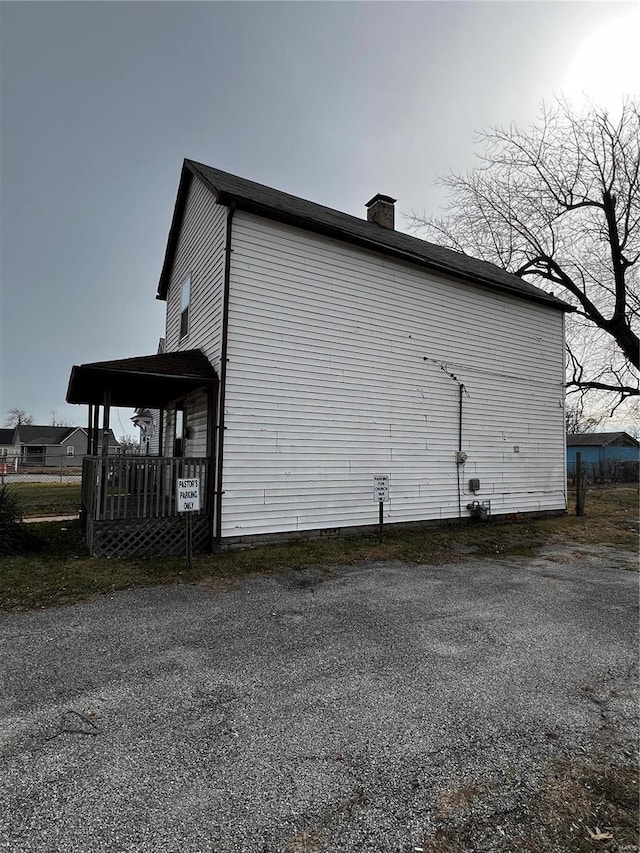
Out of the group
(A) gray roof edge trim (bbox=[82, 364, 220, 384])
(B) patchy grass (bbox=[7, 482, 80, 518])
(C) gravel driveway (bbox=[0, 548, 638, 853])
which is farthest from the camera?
(B) patchy grass (bbox=[7, 482, 80, 518])

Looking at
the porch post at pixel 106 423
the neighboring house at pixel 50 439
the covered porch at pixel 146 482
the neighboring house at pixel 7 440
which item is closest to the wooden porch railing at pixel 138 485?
the covered porch at pixel 146 482

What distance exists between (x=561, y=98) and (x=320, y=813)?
22.2 meters

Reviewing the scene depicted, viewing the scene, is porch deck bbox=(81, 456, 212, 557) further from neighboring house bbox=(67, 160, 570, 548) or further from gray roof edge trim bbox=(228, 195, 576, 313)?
gray roof edge trim bbox=(228, 195, 576, 313)

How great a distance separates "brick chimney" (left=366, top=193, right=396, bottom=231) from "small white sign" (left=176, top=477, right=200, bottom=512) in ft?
34.8

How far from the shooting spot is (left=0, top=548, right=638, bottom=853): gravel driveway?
1.98 meters

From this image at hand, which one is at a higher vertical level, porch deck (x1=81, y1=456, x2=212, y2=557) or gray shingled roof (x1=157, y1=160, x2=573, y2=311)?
gray shingled roof (x1=157, y1=160, x2=573, y2=311)

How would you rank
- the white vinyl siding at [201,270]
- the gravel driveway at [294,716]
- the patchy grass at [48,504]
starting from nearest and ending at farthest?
the gravel driveway at [294,716]
the white vinyl siding at [201,270]
the patchy grass at [48,504]

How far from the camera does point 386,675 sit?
3418 millimetres

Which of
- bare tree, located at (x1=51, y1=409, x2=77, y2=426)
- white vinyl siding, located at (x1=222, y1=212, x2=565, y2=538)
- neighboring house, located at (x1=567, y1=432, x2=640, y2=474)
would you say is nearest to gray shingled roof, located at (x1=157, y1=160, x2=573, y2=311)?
white vinyl siding, located at (x1=222, y1=212, x2=565, y2=538)

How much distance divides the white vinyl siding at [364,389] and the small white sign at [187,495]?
1288 mm

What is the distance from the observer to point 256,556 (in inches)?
284

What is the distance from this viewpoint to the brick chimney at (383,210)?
13.5m

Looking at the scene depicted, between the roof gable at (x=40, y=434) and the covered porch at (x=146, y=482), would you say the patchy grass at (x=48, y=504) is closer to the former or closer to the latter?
the covered porch at (x=146, y=482)

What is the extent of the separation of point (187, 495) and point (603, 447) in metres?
42.9
